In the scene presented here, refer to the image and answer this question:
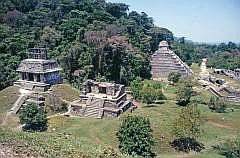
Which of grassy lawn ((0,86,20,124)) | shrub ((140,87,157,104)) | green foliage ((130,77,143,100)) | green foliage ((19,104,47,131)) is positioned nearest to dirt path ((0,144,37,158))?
green foliage ((19,104,47,131))

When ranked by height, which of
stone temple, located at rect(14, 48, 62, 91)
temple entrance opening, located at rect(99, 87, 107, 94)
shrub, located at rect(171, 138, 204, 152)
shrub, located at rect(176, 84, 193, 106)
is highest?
stone temple, located at rect(14, 48, 62, 91)

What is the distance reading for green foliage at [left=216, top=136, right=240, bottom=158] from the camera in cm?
2981

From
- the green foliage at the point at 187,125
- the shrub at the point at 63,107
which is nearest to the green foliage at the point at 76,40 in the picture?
the shrub at the point at 63,107

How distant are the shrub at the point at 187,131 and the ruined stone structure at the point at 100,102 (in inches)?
268

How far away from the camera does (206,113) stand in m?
41.2

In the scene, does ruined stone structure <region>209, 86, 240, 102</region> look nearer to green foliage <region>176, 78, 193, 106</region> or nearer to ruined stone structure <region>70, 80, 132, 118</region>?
green foliage <region>176, 78, 193, 106</region>

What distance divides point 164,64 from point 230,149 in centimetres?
3153

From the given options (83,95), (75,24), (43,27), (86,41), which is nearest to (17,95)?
(83,95)

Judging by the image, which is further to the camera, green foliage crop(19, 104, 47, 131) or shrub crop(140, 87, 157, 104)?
shrub crop(140, 87, 157, 104)

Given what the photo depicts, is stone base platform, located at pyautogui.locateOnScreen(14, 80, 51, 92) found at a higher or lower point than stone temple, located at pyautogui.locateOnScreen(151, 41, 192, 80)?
lower

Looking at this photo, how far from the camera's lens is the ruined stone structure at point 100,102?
37.1 meters

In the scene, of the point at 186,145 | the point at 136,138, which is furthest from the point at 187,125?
the point at 136,138

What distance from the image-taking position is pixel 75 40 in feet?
179

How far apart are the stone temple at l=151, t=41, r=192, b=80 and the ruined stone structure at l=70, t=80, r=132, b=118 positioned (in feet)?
70.0
